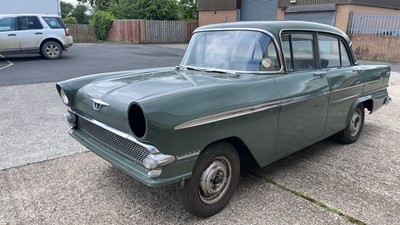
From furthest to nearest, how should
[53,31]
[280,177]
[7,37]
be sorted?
[53,31], [7,37], [280,177]

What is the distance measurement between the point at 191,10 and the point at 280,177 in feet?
106

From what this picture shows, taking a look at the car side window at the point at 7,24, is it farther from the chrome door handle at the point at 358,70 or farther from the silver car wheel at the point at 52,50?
the chrome door handle at the point at 358,70

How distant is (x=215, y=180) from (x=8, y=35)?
A: 1238cm

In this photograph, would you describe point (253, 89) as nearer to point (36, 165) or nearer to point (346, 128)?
point (346, 128)

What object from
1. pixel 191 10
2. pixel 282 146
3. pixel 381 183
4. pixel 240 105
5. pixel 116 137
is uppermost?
pixel 191 10

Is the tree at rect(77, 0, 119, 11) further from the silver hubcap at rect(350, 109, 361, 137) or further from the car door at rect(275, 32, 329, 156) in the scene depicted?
the car door at rect(275, 32, 329, 156)

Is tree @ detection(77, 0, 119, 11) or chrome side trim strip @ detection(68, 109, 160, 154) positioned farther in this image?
tree @ detection(77, 0, 119, 11)

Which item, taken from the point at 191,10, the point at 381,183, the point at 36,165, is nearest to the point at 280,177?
the point at 381,183

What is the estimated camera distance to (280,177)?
3.66m

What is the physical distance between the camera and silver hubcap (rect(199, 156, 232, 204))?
2816 mm

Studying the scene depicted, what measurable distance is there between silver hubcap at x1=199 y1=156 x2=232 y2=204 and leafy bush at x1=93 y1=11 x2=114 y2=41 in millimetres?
27653

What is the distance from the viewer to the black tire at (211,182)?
106 inches

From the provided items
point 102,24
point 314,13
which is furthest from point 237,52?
point 102,24

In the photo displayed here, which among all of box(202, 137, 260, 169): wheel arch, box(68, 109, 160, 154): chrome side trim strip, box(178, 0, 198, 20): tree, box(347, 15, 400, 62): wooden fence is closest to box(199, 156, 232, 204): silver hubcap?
box(202, 137, 260, 169): wheel arch
